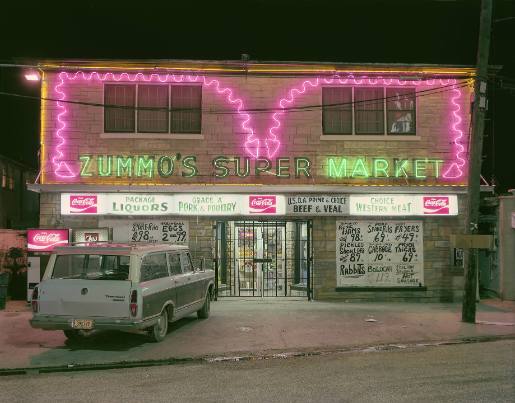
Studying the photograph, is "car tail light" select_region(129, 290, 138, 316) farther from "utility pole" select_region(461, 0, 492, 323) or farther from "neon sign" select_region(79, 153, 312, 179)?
"utility pole" select_region(461, 0, 492, 323)

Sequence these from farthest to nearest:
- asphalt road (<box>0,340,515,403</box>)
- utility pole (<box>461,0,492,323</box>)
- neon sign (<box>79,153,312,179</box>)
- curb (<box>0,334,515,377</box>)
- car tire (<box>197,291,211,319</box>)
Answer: neon sign (<box>79,153,312,179</box>), car tire (<box>197,291,211,319</box>), utility pole (<box>461,0,492,323</box>), curb (<box>0,334,515,377</box>), asphalt road (<box>0,340,515,403</box>)

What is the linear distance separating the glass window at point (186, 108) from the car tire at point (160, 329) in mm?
6705

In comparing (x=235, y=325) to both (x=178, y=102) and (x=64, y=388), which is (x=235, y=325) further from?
(x=178, y=102)

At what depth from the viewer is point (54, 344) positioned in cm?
1080

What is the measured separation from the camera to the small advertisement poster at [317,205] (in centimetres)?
1611

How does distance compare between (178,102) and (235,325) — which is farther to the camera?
(178,102)

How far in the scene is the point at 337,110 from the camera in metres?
16.7

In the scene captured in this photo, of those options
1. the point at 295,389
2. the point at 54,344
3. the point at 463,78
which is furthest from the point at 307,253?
the point at 295,389

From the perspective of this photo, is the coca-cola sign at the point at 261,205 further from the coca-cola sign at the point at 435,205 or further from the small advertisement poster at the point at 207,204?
the coca-cola sign at the point at 435,205

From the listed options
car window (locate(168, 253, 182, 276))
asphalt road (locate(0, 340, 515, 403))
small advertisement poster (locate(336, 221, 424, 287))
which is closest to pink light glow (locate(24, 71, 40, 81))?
car window (locate(168, 253, 182, 276))

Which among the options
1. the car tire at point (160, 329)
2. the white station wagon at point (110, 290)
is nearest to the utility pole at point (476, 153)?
the white station wagon at point (110, 290)

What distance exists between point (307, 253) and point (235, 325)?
4367mm

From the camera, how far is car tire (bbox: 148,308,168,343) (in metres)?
10.7

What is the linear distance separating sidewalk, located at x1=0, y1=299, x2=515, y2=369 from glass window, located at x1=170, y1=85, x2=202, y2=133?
16.6 ft
